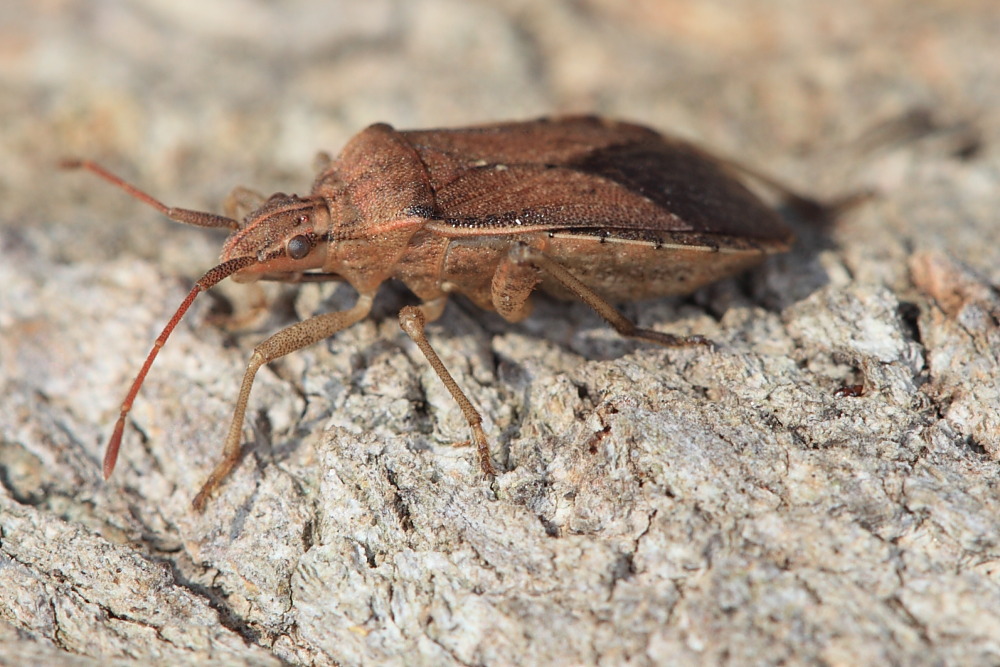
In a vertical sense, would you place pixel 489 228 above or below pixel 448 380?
above

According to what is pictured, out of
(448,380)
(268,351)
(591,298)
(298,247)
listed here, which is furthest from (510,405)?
(298,247)

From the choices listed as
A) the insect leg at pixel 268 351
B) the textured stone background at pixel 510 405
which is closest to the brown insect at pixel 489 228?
the insect leg at pixel 268 351

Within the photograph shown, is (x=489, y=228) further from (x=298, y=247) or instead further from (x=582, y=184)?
(x=298, y=247)

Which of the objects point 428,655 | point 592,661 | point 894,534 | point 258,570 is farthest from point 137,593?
point 894,534

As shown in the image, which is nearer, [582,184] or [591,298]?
[591,298]

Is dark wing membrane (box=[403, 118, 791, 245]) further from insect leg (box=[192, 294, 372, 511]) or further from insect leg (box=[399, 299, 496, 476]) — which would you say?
insect leg (box=[192, 294, 372, 511])

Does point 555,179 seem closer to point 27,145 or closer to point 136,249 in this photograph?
point 136,249
